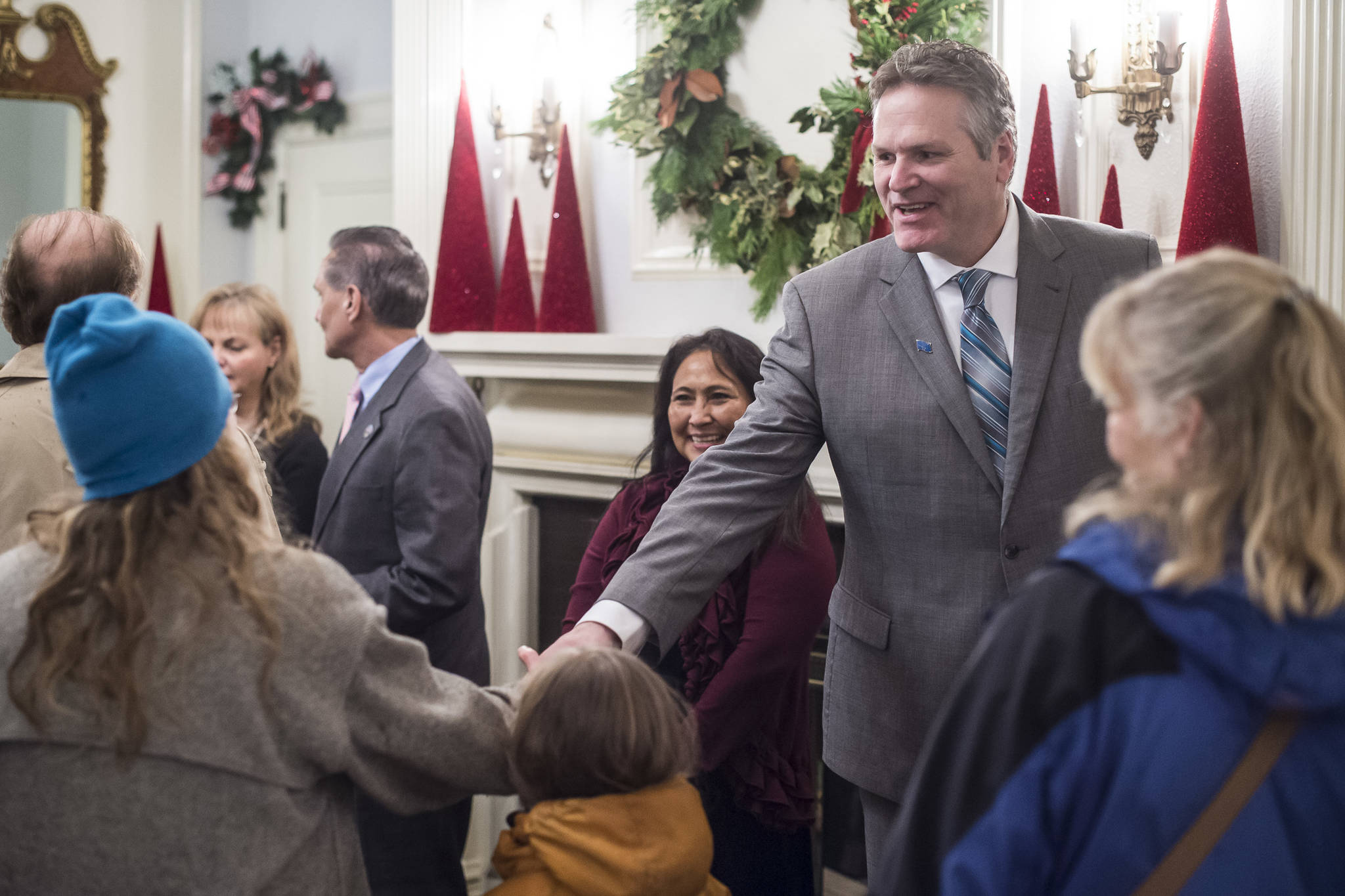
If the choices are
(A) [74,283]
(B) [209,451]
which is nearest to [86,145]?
(A) [74,283]

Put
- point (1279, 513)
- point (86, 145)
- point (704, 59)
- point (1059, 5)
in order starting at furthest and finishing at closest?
point (86, 145) → point (704, 59) → point (1059, 5) → point (1279, 513)

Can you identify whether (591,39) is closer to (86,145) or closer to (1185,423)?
(86,145)

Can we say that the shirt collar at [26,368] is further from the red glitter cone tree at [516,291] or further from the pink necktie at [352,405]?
the red glitter cone tree at [516,291]

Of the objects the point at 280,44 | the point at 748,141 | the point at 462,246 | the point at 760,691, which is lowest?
the point at 760,691

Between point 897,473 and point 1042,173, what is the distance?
1048 mm

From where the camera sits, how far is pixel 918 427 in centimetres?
156

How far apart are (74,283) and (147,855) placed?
950 millimetres

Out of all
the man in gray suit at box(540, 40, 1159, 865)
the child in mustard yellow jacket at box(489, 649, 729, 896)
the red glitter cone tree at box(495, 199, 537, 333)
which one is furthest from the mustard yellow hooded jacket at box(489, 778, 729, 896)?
the red glitter cone tree at box(495, 199, 537, 333)

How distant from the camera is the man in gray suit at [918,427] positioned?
152 centimetres

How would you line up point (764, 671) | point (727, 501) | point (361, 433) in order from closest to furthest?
point (727, 501)
point (764, 671)
point (361, 433)

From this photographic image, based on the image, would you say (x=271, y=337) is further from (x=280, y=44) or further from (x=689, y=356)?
(x=280, y=44)

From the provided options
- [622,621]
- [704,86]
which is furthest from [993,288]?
[704,86]

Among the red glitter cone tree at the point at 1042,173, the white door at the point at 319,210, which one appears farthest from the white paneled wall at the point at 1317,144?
the white door at the point at 319,210

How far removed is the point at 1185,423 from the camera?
33.4 inches
